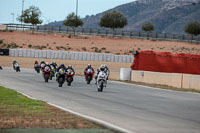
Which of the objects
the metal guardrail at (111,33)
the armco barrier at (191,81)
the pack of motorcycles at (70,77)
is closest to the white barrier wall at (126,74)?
the pack of motorcycles at (70,77)

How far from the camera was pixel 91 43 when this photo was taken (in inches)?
3610

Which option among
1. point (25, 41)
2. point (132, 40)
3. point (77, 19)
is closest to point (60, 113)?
point (25, 41)

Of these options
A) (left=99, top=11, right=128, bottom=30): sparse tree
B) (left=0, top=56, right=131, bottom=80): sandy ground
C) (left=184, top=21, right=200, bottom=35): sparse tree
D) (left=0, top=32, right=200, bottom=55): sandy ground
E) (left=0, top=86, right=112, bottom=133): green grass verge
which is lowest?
(left=0, top=56, right=131, bottom=80): sandy ground

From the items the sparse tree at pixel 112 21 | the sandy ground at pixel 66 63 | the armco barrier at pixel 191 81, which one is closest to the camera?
the armco barrier at pixel 191 81

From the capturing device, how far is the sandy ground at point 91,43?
84500 mm

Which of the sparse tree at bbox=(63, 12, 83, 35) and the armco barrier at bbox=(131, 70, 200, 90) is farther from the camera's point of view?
the sparse tree at bbox=(63, 12, 83, 35)

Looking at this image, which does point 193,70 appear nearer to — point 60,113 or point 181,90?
point 181,90

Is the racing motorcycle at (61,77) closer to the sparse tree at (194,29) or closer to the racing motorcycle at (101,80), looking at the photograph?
the racing motorcycle at (101,80)

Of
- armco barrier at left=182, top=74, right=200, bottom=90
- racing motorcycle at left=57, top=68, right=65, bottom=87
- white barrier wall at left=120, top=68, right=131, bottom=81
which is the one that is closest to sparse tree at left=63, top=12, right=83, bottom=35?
white barrier wall at left=120, top=68, right=131, bottom=81

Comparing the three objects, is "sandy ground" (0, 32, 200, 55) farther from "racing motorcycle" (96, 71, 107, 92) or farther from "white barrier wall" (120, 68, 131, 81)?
"racing motorcycle" (96, 71, 107, 92)

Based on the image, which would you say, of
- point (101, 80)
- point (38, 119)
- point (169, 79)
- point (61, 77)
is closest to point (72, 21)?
point (169, 79)

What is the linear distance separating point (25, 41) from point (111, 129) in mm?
77252

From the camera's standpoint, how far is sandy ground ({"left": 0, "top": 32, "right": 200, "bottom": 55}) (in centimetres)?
8450

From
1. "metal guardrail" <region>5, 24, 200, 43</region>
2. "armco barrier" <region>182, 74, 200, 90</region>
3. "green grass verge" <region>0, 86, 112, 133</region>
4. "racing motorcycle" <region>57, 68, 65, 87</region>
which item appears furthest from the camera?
"metal guardrail" <region>5, 24, 200, 43</region>
